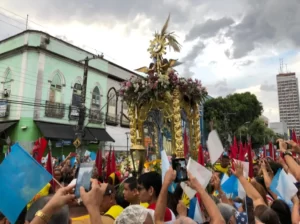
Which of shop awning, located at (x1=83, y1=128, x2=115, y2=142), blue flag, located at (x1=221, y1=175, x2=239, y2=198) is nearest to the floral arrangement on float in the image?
blue flag, located at (x1=221, y1=175, x2=239, y2=198)

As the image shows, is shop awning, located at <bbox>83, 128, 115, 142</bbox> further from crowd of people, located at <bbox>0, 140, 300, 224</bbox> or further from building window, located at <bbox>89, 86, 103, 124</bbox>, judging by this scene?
crowd of people, located at <bbox>0, 140, 300, 224</bbox>

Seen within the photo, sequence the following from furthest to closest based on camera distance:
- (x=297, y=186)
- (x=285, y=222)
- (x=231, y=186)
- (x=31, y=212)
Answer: (x=231, y=186) → (x=297, y=186) → (x=285, y=222) → (x=31, y=212)

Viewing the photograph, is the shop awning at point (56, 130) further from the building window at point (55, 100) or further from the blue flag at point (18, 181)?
the blue flag at point (18, 181)

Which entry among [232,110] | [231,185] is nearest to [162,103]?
[231,185]

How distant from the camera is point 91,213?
1.79m

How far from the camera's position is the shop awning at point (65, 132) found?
1819 cm

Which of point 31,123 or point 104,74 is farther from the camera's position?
point 104,74

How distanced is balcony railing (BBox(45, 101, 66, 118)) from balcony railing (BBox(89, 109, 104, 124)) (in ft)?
9.35

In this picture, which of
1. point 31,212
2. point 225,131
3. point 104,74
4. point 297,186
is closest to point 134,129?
point 297,186

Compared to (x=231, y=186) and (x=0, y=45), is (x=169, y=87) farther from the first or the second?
(x=0, y=45)

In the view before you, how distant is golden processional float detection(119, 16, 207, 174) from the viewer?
7094 millimetres

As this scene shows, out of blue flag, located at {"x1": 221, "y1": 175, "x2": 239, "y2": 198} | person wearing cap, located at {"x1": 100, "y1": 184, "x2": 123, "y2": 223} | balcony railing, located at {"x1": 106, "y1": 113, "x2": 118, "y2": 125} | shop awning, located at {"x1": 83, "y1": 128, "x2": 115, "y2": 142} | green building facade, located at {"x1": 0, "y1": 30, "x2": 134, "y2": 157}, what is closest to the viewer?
person wearing cap, located at {"x1": 100, "y1": 184, "x2": 123, "y2": 223}

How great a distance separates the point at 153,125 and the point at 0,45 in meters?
18.6

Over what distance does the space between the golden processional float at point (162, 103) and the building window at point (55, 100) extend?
13.2 m
